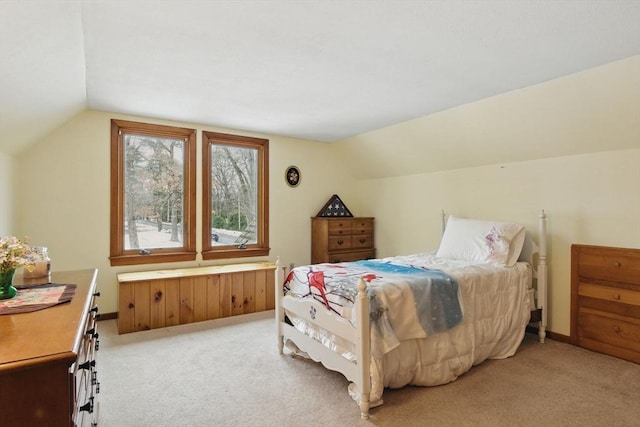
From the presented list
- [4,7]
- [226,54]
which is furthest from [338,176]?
[4,7]

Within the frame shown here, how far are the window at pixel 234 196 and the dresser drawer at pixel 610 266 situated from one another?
355cm

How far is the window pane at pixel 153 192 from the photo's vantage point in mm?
3975

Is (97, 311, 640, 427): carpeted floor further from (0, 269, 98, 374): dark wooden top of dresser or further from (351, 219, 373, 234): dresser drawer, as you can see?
(351, 219, 373, 234): dresser drawer

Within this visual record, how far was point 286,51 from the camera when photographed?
2266mm

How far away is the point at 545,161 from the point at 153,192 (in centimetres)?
425

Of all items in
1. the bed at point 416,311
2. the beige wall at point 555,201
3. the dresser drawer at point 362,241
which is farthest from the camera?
the dresser drawer at point 362,241

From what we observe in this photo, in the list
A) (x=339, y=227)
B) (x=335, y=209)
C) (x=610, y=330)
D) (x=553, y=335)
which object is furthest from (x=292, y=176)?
(x=610, y=330)

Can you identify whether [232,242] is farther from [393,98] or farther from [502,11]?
[502,11]

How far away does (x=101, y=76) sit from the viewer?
2.72 m

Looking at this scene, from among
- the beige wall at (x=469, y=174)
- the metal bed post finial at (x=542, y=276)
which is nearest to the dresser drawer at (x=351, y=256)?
the beige wall at (x=469, y=174)

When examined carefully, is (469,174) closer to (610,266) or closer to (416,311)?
(610,266)

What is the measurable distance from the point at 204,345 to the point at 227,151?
2.47m

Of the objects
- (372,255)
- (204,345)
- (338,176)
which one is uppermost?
(338,176)

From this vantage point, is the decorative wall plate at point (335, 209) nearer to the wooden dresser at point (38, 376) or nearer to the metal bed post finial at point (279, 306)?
the metal bed post finial at point (279, 306)
